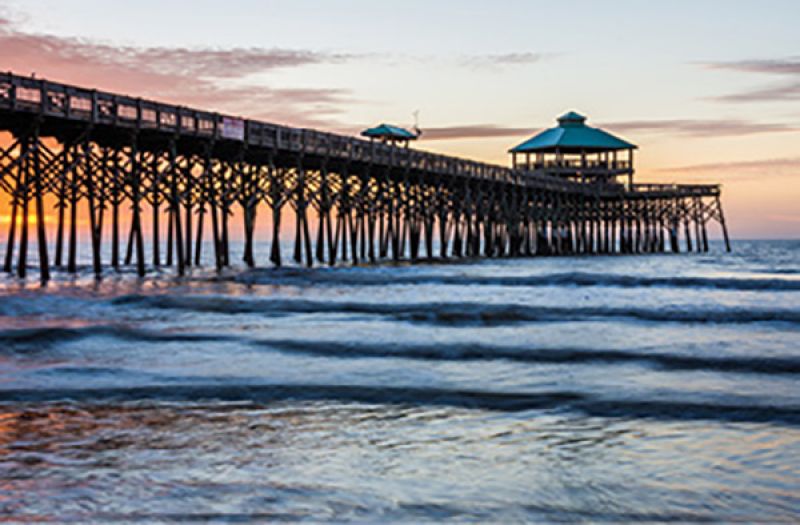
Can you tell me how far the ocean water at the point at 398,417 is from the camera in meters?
4.97

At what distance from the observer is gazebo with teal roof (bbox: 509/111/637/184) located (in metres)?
69.8

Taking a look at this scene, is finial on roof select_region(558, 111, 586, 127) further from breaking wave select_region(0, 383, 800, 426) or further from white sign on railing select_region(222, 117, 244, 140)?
breaking wave select_region(0, 383, 800, 426)

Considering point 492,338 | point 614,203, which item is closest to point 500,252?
point 614,203

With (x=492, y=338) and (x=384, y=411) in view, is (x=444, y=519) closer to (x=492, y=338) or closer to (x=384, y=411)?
(x=384, y=411)

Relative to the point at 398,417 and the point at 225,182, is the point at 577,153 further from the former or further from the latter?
the point at 398,417

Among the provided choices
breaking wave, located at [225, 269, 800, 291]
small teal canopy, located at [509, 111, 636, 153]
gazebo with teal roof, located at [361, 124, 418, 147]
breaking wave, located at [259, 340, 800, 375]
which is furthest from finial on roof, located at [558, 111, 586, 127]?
breaking wave, located at [259, 340, 800, 375]

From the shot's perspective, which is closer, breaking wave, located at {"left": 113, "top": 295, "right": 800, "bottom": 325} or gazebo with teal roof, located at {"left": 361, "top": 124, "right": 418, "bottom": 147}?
breaking wave, located at {"left": 113, "top": 295, "right": 800, "bottom": 325}

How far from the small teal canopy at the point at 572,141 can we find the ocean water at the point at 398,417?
54222 mm

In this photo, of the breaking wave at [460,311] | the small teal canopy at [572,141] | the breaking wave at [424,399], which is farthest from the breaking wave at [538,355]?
the small teal canopy at [572,141]

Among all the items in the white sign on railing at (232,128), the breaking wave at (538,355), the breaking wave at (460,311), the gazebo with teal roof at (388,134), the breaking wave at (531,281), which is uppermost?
the gazebo with teal roof at (388,134)

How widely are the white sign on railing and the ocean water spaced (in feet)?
48.0

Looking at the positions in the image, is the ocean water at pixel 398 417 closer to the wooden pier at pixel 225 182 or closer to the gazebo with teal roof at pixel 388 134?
the wooden pier at pixel 225 182

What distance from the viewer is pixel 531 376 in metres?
9.41

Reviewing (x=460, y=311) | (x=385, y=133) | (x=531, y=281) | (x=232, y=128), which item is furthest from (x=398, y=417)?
(x=385, y=133)
